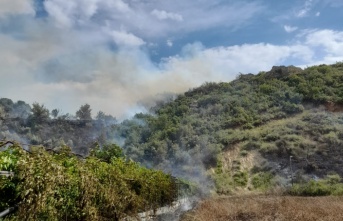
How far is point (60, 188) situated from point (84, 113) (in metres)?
62.0

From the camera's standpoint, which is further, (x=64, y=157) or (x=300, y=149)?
(x=300, y=149)

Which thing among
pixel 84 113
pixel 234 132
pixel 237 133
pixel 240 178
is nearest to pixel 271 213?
pixel 240 178

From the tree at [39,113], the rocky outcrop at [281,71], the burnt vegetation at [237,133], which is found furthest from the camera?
the rocky outcrop at [281,71]

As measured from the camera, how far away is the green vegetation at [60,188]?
5.83 m

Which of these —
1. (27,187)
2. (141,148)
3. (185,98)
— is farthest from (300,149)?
(27,187)

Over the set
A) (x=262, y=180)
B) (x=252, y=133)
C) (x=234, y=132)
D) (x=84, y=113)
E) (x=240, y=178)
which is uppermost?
(x=84, y=113)

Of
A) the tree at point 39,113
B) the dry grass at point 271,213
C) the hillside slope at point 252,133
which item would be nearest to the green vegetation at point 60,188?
the dry grass at point 271,213

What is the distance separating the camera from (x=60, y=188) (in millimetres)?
6875

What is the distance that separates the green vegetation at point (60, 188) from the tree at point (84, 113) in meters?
56.0

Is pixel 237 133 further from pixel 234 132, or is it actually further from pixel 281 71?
pixel 281 71

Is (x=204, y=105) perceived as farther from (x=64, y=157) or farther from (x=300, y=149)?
(x=64, y=157)

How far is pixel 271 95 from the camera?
212 feet

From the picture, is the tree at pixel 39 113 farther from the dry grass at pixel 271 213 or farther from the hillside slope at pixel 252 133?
the dry grass at pixel 271 213

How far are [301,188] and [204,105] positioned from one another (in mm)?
36114
